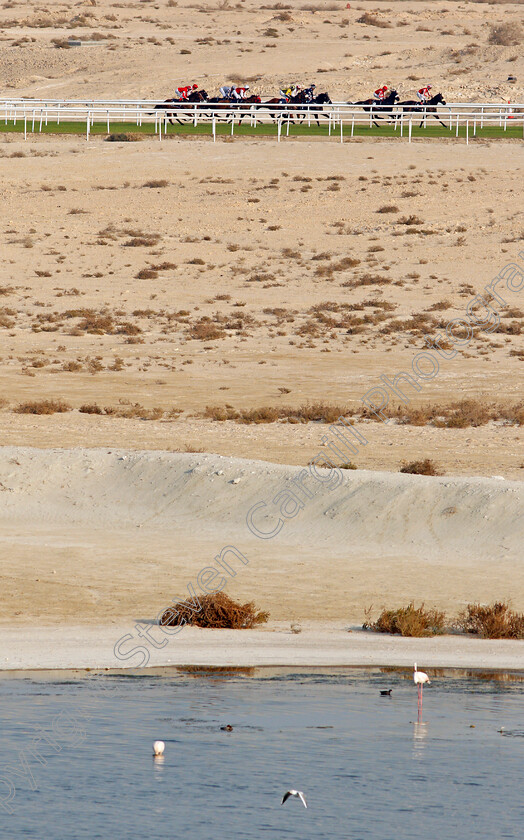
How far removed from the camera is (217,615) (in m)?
15.5

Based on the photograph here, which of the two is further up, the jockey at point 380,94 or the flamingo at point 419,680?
the jockey at point 380,94

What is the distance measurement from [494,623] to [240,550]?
4336mm

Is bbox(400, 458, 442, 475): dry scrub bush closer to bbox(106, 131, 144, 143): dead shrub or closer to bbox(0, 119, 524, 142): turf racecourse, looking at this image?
bbox(0, 119, 524, 142): turf racecourse

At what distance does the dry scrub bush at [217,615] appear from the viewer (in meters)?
15.4

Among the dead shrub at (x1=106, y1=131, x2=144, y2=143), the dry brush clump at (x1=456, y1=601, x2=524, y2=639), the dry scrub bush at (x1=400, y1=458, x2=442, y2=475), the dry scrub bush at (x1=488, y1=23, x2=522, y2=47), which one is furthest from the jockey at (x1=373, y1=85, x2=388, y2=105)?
the dry brush clump at (x1=456, y1=601, x2=524, y2=639)

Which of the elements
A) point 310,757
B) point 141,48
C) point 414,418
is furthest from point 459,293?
point 141,48

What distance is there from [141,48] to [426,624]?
83776 mm

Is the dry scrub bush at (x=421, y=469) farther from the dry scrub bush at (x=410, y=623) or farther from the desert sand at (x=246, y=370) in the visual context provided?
the dry scrub bush at (x=410, y=623)

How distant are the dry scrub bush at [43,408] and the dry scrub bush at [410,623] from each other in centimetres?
1259

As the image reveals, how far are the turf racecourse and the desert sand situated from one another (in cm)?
181

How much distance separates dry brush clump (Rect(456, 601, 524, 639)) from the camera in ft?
50.2

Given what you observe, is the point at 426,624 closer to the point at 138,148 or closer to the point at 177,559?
the point at 177,559

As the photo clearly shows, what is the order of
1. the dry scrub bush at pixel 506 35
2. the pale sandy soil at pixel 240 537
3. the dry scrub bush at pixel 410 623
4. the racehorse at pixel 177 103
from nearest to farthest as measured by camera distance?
the dry scrub bush at pixel 410 623 → the pale sandy soil at pixel 240 537 → the racehorse at pixel 177 103 → the dry scrub bush at pixel 506 35

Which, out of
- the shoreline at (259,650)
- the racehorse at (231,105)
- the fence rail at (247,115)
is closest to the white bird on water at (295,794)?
the shoreline at (259,650)
